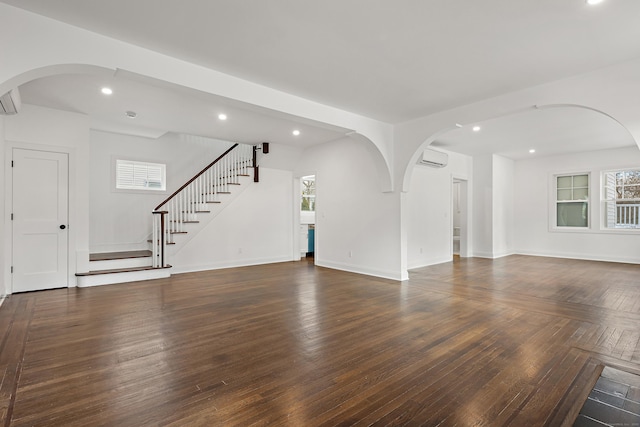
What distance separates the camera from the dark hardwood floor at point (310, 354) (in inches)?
75.8

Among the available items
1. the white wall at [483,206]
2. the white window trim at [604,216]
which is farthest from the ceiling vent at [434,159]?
the white window trim at [604,216]

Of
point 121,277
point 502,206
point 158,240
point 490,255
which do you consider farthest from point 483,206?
point 121,277

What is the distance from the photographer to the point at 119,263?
5.77 meters

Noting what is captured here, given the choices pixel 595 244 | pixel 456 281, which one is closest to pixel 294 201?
pixel 456 281

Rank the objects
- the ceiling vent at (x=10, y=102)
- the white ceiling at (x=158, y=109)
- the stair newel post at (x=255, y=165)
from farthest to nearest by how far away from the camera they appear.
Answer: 1. the stair newel post at (x=255, y=165)
2. the white ceiling at (x=158, y=109)
3. the ceiling vent at (x=10, y=102)

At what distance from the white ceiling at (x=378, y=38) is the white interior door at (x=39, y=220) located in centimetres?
119

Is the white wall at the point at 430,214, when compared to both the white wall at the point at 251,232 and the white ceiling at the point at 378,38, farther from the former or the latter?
the white ceiling at the point at 378,38

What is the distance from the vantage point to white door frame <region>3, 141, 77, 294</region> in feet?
15.3

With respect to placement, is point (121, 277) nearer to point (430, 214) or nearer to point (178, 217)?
point (178, 217)

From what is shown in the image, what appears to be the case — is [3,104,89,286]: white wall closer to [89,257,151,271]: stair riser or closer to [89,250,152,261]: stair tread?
[89,257,151,271]: stair riser

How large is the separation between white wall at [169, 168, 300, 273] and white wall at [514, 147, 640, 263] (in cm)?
662

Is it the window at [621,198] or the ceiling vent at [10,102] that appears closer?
the ceiling vent at [10,102]

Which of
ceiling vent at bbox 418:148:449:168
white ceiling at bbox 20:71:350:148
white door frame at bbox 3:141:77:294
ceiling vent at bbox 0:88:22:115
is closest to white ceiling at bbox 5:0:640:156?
white ceiling at bbox 20:71:350:148

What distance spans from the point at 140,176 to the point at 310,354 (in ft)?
20.4
